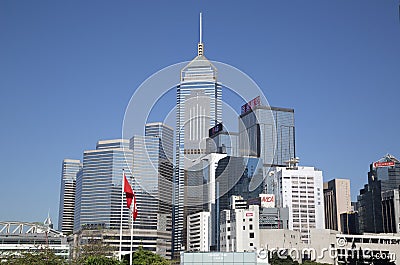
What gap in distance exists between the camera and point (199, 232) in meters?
146

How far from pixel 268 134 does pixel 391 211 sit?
4605 centimetres

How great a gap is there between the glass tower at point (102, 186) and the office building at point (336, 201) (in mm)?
68594

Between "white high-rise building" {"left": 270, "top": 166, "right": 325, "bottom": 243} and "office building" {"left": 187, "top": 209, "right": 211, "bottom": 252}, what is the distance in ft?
73.2

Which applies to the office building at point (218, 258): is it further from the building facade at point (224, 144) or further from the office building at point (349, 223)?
the office building at point (349, 223)

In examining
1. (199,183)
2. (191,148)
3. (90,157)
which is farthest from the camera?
(90,157)

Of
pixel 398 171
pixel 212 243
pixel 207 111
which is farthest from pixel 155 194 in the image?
pixel 207 111

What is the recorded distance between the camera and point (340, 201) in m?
181

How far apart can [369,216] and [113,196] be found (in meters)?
82.5

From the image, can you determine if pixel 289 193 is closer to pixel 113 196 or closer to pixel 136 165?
pixel 136 165

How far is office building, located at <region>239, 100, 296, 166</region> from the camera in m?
154

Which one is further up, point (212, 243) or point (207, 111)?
point (207, 111)

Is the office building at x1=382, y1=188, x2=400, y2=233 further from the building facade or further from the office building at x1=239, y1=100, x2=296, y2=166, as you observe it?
the building facade

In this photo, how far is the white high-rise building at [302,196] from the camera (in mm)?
147750

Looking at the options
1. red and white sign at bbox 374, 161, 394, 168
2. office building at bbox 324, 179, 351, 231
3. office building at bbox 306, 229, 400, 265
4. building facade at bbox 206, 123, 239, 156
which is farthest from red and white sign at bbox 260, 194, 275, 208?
office building at bbox 324, 179, 351, 231
